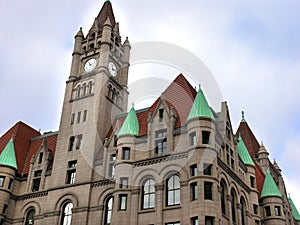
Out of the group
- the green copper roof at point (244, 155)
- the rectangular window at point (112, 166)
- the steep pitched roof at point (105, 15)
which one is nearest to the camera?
the rectangular window at point (112, 166)

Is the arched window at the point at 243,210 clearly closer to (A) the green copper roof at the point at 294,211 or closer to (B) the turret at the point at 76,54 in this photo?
(A) the green copper roof at the point at 294,211

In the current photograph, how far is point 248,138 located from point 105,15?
33.6 m

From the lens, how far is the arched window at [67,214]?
51094 mm

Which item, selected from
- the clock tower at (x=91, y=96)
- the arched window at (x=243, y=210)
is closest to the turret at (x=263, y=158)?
the arched window at (x=243, y=210)

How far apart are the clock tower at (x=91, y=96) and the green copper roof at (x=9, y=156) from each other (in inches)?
264

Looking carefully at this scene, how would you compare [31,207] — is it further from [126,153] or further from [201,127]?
[201,127]

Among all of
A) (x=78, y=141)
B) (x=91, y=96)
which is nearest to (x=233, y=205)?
(x=78, y=141)

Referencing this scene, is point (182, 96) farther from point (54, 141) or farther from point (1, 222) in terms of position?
point (1, 222)

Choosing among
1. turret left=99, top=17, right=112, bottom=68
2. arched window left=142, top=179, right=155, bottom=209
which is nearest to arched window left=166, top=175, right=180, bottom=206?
arched window left=142, top=179, right=155, bottom=209

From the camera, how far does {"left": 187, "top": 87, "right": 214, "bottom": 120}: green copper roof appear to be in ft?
149

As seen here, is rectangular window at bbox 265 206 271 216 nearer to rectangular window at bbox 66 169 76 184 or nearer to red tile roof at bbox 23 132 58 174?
rectangular window at bbox 66 169 76 184

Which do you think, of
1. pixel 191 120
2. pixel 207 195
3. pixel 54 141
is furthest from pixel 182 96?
pixel 54 141

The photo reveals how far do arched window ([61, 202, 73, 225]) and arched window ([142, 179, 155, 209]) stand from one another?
421 inches

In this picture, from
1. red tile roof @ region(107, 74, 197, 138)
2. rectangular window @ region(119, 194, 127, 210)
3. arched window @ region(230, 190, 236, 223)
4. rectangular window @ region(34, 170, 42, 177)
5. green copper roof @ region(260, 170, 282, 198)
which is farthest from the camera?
green copper roof @ region(260, 170, 282, 198)
